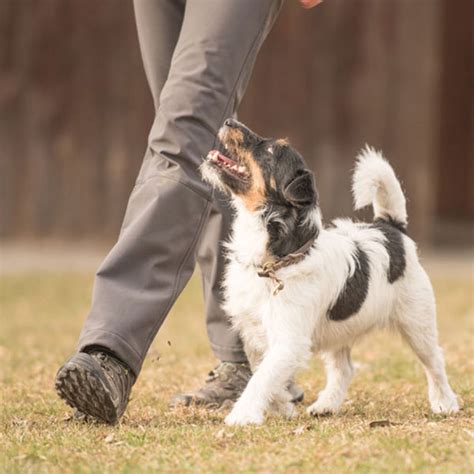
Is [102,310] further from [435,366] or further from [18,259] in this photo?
[18,259]

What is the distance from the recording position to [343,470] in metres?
3.56

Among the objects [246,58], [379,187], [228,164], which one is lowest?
[379,187]

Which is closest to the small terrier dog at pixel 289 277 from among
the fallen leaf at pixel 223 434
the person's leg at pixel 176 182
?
the person's leg at pixel 176 182

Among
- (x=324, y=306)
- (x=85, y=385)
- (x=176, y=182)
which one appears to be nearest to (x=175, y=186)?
(x=176, y=182)

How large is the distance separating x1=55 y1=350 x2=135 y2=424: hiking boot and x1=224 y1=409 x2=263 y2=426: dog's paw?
0.43 meters

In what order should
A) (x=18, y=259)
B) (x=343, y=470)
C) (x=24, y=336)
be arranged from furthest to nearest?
1. (x=18, y=259)
2. (x=24, y=336)
3. (x=343, y=470)

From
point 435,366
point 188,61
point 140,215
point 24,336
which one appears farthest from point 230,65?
point 24,336

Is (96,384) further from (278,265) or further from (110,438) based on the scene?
(278,265)

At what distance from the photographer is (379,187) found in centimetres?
527

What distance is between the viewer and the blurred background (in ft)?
41.1

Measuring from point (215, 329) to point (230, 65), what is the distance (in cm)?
122

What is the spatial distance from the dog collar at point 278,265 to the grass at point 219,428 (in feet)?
1.78

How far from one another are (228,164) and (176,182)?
23 cm

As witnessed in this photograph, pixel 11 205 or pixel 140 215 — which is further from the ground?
pixel 140 215
